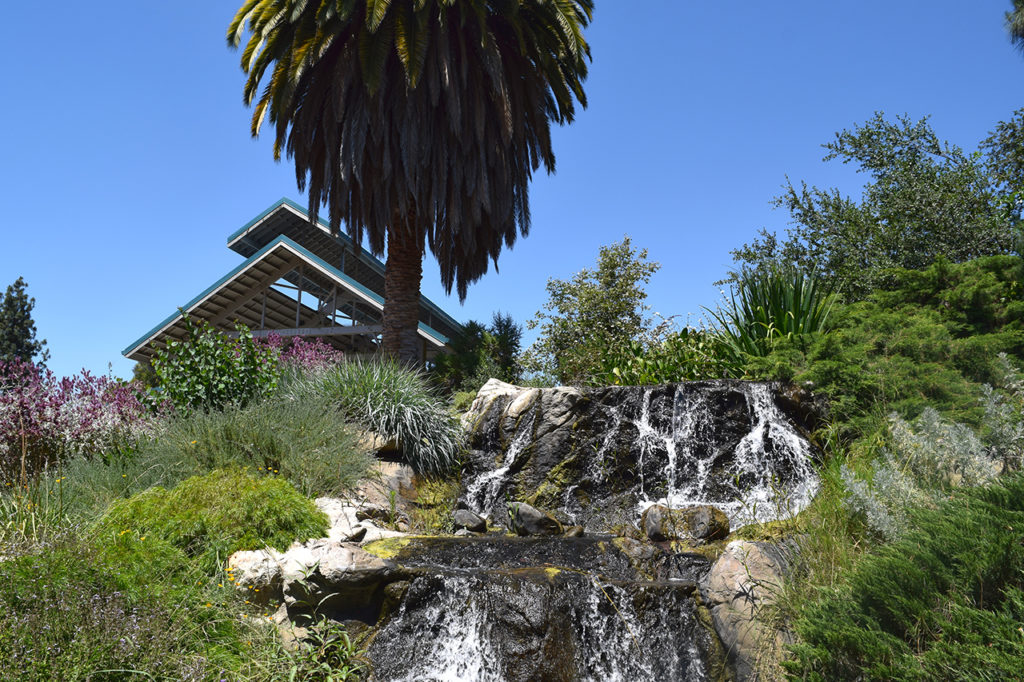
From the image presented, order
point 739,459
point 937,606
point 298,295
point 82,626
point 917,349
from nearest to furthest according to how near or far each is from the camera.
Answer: point 937,606 < point 82,626 < point 917,349 < point 739,459 < point 298,295

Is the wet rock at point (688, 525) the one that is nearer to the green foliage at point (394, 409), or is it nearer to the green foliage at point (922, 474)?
the green foliage at point (922, 474)

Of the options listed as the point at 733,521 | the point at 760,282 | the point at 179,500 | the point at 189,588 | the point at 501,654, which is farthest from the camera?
the point at 760,282

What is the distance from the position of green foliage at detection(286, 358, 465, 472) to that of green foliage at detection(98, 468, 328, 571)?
3.11 m

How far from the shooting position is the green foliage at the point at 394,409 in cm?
987

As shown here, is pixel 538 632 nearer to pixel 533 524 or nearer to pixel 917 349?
pixel 533 524

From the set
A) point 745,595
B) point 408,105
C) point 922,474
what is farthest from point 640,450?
A: point 408,105

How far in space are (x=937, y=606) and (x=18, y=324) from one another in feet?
158

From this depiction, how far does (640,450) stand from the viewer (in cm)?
983

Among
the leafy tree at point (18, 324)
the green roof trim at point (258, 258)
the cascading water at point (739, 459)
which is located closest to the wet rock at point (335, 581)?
the cascading water at point (739, 459)

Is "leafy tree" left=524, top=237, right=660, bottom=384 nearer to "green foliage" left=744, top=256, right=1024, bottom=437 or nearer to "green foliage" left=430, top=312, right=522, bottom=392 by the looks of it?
"green foliage" left=430, top=312, right=522, bottom=392

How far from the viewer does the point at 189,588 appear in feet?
16.0

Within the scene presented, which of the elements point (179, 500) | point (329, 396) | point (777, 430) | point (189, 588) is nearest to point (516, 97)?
point (329, 396)

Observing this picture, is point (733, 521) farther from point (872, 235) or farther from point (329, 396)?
point (872, 235)

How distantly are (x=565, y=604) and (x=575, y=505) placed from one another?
3.93 metres
